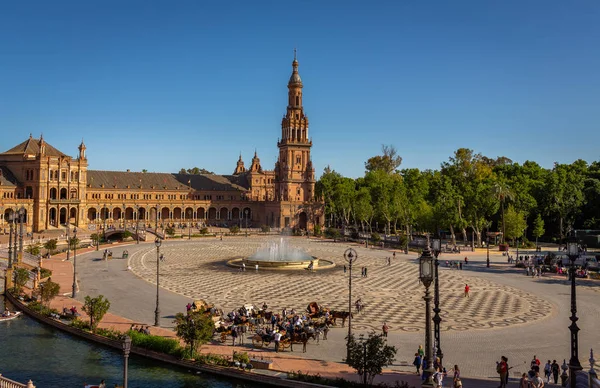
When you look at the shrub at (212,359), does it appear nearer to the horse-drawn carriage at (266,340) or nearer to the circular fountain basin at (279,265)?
the horse-drawn carriage at (266,340)

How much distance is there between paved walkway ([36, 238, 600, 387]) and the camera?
27.5m

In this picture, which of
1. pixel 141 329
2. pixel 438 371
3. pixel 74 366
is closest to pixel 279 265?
pixel 141 329

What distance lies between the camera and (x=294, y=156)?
12694 cm

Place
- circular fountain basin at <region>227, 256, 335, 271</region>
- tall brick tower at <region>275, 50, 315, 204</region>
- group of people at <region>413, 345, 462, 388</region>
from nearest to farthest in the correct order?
group of people at <region>413, 345, 462, 388</region> < circular fountain basin at <region>227, 256, 335, 271</region> < tall brick tower at <region>275, 50, 315, 204</region>

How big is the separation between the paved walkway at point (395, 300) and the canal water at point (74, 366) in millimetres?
2691

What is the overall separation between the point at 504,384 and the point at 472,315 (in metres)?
14.6

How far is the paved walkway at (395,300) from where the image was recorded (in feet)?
90.4

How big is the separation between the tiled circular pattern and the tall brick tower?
55.9 meters

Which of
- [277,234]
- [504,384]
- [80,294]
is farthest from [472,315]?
[277,234]

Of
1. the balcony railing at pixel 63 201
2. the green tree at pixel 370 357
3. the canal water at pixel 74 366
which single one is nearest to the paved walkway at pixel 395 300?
the green tree at pixel 370 357

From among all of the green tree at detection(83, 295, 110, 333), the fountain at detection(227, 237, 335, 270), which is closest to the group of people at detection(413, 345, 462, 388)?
the green tree at detection(83, 295, 110, 333)

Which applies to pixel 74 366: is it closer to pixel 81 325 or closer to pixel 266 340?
pixel 81 325

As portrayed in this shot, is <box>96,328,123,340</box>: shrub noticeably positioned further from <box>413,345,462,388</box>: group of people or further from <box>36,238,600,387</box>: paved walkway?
<box>413,345,462,388</box>: group of people

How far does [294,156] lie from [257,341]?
327 feet
